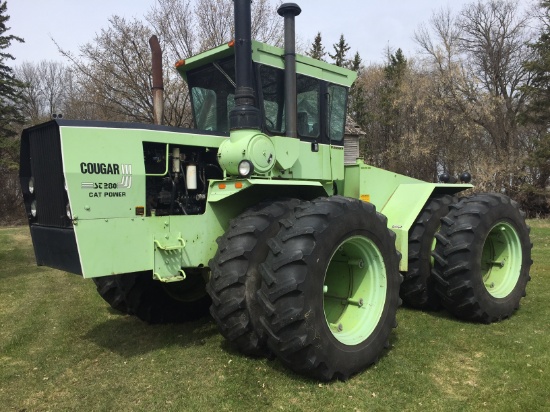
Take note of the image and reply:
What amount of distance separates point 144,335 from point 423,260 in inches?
136

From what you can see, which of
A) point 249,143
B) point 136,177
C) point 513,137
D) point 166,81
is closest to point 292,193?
point 249,143

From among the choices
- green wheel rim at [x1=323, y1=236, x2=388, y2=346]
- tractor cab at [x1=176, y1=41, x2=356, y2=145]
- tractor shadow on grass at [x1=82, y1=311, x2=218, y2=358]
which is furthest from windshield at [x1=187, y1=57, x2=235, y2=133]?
tractor shadow on grass at [x1=82, y1=311, x2=218, y2=358]

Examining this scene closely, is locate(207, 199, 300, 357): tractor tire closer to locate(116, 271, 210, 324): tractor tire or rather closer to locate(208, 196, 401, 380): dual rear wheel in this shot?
locate(208, 196, 401, 380): dual rear wheel

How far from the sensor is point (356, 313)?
4570 mm

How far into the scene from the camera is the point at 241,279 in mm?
4055

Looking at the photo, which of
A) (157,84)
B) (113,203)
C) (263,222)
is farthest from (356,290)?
(157,84)

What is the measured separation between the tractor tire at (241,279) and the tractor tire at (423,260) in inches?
93.1

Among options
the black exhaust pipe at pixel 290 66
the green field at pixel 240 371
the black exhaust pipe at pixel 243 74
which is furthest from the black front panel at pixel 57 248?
the black exhaust pipe at pixel 290 66

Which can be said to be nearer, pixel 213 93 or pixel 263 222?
pixel 263 222

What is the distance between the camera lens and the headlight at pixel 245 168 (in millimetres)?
4312

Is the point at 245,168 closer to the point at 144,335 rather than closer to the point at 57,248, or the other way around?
the point at 57,248

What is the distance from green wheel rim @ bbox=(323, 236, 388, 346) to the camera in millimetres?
4426

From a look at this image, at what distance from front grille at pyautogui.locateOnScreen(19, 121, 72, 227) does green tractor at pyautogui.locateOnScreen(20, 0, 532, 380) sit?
0.7 inches

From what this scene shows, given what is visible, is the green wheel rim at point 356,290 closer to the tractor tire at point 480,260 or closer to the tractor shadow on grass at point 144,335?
the tractor tire at point 480,260
